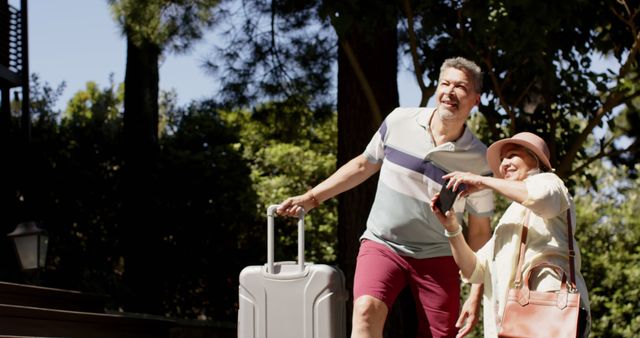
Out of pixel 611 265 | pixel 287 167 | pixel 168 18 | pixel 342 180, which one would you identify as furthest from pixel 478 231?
pixel 287 167

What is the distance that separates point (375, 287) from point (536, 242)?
0.83 meters

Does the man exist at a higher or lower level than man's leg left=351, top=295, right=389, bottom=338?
higher

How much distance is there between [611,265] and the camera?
1298cm

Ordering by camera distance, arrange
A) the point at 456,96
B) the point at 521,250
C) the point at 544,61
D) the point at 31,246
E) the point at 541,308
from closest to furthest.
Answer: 1. the point at 541,308
2. the point at 521,250
3. the point at 456,96
4. the point at 544,61
5. the point at 31,246

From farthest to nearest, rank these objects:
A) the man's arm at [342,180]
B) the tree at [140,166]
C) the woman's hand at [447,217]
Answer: the tree at [140,166]
the man's arm at [342,180]
the woman's hand at [447,217]

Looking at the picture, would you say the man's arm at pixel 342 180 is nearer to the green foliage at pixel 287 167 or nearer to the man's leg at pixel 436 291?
the man's leg at pixel 436 291

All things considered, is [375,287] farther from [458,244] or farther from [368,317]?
[458,244]

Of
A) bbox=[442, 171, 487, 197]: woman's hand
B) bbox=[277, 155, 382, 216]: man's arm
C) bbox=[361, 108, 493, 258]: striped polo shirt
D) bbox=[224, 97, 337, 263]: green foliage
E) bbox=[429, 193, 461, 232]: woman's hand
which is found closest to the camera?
bbox=[442, 171, 487, 197]: woman's hand

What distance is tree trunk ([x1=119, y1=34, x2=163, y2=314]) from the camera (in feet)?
43.9

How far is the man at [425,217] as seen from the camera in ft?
14.9

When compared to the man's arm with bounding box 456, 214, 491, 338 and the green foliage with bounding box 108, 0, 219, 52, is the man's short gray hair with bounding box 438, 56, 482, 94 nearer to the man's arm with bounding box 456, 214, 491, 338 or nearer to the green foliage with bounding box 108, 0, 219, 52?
the man's arm with bounding box 456, 214, 491, 338

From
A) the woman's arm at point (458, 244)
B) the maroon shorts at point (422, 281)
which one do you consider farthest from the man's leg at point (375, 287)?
the woman's arm at point (458, 244)

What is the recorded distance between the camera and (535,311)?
383 cm

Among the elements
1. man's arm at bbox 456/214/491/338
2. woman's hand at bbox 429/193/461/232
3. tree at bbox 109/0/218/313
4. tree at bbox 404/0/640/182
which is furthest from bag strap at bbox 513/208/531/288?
tree at bbox 109/0/218/313
